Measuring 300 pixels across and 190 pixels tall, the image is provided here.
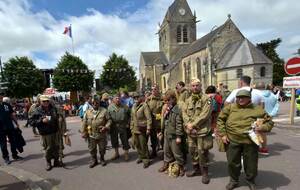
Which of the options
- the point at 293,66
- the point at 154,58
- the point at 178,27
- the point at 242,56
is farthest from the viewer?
→ the point at 154,58

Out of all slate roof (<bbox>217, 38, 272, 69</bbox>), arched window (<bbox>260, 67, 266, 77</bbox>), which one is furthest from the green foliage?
arched window (<bbox>260, 67, 266, 77</bbox>)

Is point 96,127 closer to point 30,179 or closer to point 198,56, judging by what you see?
point 30,179

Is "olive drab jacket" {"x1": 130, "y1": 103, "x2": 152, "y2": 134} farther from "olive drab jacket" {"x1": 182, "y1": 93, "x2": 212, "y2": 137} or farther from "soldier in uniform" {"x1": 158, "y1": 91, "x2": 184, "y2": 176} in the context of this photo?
"olive drab jacket" {"x1": 182, "y1": 93, "x2": 212, "y2": 137}

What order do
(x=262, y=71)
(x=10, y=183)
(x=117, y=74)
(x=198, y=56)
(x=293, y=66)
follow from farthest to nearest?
1. (x=117, y=74)
2. (x=198, y=56)
3. (x=262, y=71)
4. (x=293, y=66)
5. (x=10, y=183)

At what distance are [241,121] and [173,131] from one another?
1584 mm

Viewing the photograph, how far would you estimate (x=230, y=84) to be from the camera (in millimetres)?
Answer: 43969

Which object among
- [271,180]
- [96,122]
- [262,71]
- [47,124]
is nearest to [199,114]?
[271,180]

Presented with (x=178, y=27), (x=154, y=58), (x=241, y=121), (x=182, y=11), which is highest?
(x=182, y=11)

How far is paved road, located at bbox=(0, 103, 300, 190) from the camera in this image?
526cm

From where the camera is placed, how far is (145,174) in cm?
621

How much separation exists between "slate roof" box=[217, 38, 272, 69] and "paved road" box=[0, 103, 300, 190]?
36199 mm

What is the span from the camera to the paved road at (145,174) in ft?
17.3

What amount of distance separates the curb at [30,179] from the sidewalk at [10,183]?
0.30 ft

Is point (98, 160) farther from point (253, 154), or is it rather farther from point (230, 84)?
point (230, 84)
